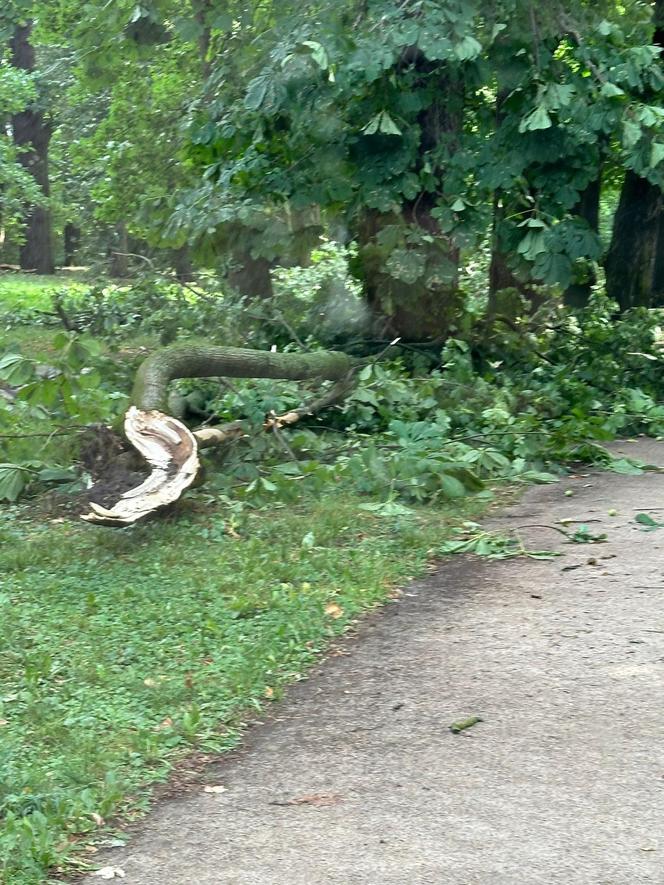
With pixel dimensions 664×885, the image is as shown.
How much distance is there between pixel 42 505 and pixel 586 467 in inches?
156

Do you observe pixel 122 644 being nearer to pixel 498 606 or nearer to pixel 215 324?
pixel 498 606

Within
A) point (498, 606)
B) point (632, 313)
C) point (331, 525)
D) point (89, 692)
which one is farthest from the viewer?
point (632, 313)

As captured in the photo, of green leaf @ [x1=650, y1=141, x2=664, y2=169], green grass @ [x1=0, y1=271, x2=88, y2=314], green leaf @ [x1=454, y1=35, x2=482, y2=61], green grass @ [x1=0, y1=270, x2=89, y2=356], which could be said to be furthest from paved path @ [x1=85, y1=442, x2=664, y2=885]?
green grass @ [x1=0, y1=271, x2=88, y2=314]

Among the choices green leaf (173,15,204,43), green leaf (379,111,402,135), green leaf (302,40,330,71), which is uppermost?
green leaf (173,15,204,43)

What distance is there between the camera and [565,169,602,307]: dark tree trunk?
1141 cm

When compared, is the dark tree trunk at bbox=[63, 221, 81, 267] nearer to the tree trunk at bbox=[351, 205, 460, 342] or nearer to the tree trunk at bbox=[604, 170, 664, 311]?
the tree trunk at bbox=[604, 170, 664, 311]

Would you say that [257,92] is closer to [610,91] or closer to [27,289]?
[610,91]

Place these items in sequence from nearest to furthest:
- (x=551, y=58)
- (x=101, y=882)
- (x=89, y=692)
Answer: (x=101, y=882) → (x=89, y=692) → (x=551, y=58)

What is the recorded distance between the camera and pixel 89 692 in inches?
176

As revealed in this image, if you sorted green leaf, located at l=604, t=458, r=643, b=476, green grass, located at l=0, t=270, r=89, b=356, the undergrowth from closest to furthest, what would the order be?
the undergrowth
green leaf, located at l=604, t=458, r=643, b=476
green grass, located at l=0, t=270, r=89, b=356

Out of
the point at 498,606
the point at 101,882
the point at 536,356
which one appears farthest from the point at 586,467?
the point at 101,882

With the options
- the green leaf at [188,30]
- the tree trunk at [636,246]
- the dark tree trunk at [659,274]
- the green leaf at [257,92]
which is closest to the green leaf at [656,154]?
the green leaf at [257,92]

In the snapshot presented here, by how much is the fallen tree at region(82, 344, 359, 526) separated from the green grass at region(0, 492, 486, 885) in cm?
30

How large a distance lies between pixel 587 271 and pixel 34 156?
822 inches
